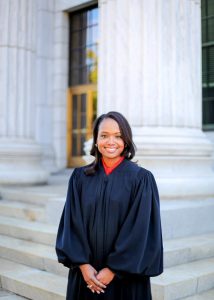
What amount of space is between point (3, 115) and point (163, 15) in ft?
14.9

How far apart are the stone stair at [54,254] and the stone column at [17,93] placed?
203 cm

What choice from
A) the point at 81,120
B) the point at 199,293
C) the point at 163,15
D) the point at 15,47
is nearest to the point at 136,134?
the point at 163,15

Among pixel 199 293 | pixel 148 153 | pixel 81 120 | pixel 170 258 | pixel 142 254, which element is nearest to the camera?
pixel 142 254

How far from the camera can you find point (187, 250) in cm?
520

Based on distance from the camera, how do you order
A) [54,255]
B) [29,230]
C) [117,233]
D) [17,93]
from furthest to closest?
[17,93]
[29,230]
[54,255]
[117,233]

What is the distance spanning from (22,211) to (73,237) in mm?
→ 4819

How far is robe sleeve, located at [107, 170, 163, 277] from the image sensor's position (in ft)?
8.05

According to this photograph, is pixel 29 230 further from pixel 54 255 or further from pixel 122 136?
pixel 122 136

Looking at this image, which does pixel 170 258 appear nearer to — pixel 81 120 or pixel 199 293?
pixel 199 293

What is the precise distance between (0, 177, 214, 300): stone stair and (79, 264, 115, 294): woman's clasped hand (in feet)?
6.12

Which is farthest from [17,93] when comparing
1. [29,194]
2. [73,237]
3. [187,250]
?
[73,237]

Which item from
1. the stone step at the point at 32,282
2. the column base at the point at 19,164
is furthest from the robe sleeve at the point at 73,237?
the column base at the point at 19,164

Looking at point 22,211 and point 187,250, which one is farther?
point 22,211

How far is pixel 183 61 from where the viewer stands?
6.50 meters
